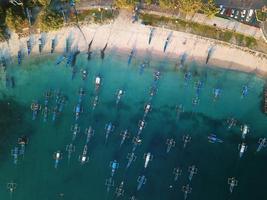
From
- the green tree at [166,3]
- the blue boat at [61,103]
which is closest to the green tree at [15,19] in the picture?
the blue boat at [61,103]

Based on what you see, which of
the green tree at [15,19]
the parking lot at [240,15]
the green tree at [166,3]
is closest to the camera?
the green tree at [15,19]

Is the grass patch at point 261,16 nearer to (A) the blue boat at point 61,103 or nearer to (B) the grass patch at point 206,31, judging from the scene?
(B) the grass patch at point 206,31

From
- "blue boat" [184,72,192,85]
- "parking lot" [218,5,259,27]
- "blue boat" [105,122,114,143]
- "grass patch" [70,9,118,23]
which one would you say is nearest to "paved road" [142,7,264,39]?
"parking lot" [218,5,259,27]

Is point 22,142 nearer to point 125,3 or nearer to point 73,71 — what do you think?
point 73,71

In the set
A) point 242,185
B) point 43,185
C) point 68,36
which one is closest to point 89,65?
point 68,36

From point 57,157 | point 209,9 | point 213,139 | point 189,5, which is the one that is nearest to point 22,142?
point 57,157

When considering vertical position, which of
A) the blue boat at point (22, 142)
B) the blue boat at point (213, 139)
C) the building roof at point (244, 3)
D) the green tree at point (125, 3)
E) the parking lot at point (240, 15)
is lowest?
the blue boat at point (22, 142)
